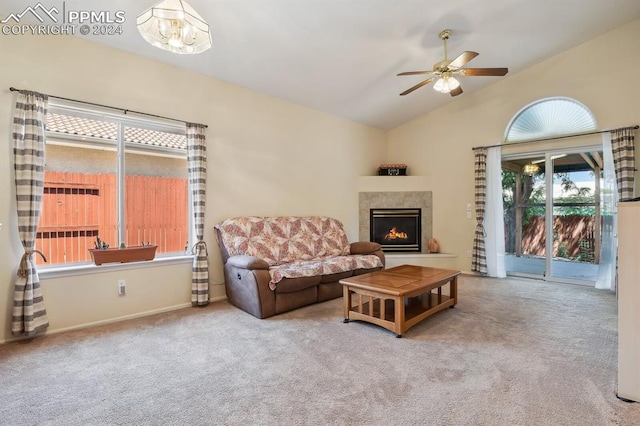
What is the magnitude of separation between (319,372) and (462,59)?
320cm

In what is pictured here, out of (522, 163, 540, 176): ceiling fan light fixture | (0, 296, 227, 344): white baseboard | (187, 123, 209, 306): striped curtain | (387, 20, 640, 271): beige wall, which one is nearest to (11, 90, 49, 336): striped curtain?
(0, 296, 227, 344): white baseboard

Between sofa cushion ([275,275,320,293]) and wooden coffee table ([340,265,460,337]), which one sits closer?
wooden coffee table ([340,265,460,337])

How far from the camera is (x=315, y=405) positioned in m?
1.84

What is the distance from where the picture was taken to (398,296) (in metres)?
2.72

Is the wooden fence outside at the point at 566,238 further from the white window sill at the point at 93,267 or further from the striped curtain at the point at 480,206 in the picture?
the white window sill at the point at 93,267

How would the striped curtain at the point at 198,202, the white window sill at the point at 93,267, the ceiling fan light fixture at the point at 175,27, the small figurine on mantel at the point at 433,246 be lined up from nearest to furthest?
the ceiling fan light fixture at the point at 175,27 → the white window sill at the point at 93,267 → the striped curtain at the point at 198,202 → the small figurine on mantel at the point at 433,246

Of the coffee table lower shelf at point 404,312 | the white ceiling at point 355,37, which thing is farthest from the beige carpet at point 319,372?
the white ceiling at point 355,37

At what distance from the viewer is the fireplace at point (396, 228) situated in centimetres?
603

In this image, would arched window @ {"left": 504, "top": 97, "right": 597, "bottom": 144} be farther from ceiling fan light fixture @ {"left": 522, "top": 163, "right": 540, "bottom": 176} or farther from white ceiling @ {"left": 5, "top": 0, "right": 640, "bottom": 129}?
white ceiling @ {"left": 5, "top": 0, "right": 640, "bottom": 129}

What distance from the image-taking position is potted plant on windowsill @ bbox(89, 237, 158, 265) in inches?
126

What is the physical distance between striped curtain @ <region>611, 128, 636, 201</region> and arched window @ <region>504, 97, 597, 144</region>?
39 centimetres

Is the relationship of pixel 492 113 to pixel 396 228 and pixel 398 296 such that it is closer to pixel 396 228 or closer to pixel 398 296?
pixel 396 228

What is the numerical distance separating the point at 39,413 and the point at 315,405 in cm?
155

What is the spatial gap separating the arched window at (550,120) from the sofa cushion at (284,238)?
10.9 feet
